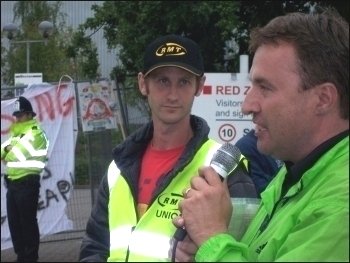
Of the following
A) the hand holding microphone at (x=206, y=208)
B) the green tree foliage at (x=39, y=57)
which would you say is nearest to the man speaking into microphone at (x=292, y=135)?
the hand holding microphone at (x=206, y=208)

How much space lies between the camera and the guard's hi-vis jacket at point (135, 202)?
9.06 feet

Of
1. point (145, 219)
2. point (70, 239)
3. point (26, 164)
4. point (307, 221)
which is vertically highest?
point (307, 221)

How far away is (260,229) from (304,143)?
0.96 feet

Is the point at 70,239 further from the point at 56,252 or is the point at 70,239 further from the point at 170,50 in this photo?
the point at 170,50

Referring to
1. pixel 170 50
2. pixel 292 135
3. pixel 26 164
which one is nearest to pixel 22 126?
pixel 26 164

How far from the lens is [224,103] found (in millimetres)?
7660

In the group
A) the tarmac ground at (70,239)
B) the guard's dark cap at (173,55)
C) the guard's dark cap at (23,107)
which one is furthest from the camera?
the tarmac ground at (70,239)

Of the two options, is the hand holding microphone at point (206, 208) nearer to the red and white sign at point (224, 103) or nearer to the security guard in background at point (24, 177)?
the red and white sign at point (224, 103)

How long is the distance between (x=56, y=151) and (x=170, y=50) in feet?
22.9

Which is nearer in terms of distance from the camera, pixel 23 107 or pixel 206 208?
pixel 206 208

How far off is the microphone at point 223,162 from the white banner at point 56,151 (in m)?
7.87

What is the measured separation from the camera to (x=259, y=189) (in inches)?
162

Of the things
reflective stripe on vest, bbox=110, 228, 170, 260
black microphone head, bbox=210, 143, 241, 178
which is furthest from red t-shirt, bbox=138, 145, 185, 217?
black microphone head, bbox=210, 143, 241, 178

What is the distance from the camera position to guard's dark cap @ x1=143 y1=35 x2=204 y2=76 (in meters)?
3.27
